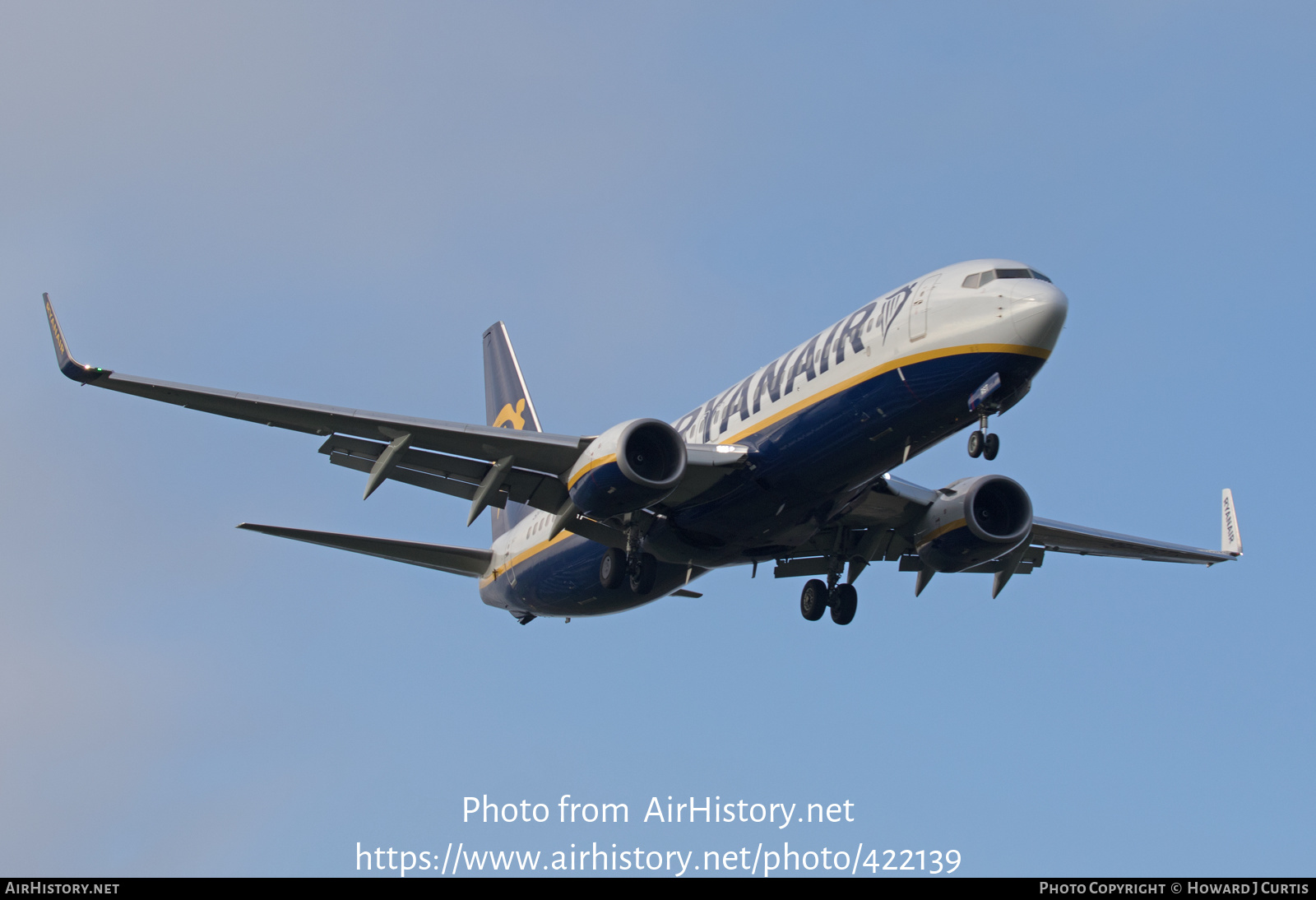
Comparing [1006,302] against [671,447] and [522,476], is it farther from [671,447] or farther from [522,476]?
[522,476]

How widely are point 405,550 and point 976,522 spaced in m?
14.0

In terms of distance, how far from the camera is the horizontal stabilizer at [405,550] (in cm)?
2925

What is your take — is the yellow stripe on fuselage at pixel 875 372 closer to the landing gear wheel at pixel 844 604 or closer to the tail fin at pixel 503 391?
the landing gear wheel at pixel 844 604

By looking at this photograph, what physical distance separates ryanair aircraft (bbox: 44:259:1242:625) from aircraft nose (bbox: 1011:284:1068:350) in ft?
0.10

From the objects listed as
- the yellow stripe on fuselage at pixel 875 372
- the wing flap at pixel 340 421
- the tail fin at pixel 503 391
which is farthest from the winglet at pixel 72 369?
the tail fin at pixel 503 391

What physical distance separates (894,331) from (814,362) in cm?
199

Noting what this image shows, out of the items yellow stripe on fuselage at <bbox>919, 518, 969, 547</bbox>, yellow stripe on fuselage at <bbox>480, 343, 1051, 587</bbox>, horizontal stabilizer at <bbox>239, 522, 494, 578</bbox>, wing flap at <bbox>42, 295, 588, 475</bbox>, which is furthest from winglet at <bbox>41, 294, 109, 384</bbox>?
yellow stripe on fuselage at <bbox>919, 518, 969, 547</bbox>

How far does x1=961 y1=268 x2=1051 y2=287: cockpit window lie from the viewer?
79.3 ft

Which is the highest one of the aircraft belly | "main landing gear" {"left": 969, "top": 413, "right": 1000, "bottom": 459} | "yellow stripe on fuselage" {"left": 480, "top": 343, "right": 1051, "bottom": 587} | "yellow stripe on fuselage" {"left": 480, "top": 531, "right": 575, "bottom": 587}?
"yellow stripe on fuselage" {"left": 480, "top": 531, "right": 575, "bottom": 587}

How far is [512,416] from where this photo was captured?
40.2 metres

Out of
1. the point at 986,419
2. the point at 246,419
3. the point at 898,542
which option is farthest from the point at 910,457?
the point at 246,419

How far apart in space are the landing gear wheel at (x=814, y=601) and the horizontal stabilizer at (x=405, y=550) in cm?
864

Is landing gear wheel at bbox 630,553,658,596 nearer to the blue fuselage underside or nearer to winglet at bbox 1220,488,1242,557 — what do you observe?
the blue fuselage underside

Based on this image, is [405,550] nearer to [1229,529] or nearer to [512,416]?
[512,416]
